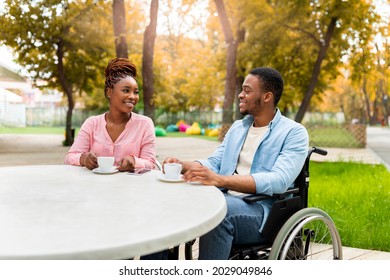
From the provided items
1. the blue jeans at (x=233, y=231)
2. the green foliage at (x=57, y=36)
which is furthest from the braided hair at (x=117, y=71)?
the green foliage at (x=57, y=36)

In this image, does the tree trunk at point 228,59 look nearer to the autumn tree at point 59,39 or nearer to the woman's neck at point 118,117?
the autumn tree at point 59,39

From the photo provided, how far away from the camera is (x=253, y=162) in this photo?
2379 mm

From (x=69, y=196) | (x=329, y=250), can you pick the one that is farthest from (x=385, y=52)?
(x=69, y=196)

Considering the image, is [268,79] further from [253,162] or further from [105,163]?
[105,163]

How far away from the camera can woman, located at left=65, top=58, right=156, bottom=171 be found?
2.57m

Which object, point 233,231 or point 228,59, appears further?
point 228,59

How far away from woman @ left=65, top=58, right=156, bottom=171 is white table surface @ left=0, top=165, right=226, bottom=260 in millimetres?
392

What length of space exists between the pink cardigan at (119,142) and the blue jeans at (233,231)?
60cm

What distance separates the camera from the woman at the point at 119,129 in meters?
2.57

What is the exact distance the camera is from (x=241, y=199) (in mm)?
2176

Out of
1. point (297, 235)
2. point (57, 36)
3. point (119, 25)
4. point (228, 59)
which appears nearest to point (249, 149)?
point (297, 235)

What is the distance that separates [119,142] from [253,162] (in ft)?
2.32

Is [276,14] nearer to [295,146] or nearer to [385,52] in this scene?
[385,52]

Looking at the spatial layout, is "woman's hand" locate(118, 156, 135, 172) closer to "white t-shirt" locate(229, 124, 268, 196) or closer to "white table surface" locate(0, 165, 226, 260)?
"white table surface" locate(0, 165, 226, 260)
